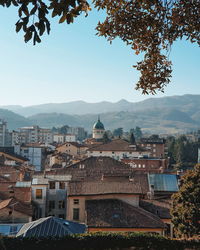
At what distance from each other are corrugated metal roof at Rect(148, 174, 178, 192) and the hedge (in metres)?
16.8

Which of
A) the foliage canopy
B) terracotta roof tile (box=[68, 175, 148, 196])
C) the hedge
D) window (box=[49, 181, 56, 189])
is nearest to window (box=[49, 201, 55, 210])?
window (box=[49, 181, 56, 189])

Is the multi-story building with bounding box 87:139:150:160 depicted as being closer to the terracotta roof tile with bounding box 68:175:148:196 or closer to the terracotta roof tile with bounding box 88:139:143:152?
the terracotta roof tile with bounding box 88:139:143:152

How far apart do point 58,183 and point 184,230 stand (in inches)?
524

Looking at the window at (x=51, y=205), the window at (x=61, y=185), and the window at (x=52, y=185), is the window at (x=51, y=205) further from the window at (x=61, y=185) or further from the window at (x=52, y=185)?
the window at (x=61, y=185)

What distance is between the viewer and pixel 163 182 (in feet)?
106

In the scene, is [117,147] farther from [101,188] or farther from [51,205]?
[101,188]

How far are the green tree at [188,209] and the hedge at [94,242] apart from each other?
207 inches

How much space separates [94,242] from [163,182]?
59.5ft

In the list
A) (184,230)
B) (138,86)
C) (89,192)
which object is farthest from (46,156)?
(138,86)

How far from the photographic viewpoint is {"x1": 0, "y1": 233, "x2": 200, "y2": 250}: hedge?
48.6 feet

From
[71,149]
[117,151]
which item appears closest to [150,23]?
[117,151]

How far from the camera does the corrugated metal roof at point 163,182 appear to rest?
105 ft

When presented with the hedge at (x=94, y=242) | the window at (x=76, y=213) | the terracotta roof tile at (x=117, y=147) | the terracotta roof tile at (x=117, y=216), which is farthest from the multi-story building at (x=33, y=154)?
the hedge at (x=94, y=242)

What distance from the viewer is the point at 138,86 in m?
8.27
